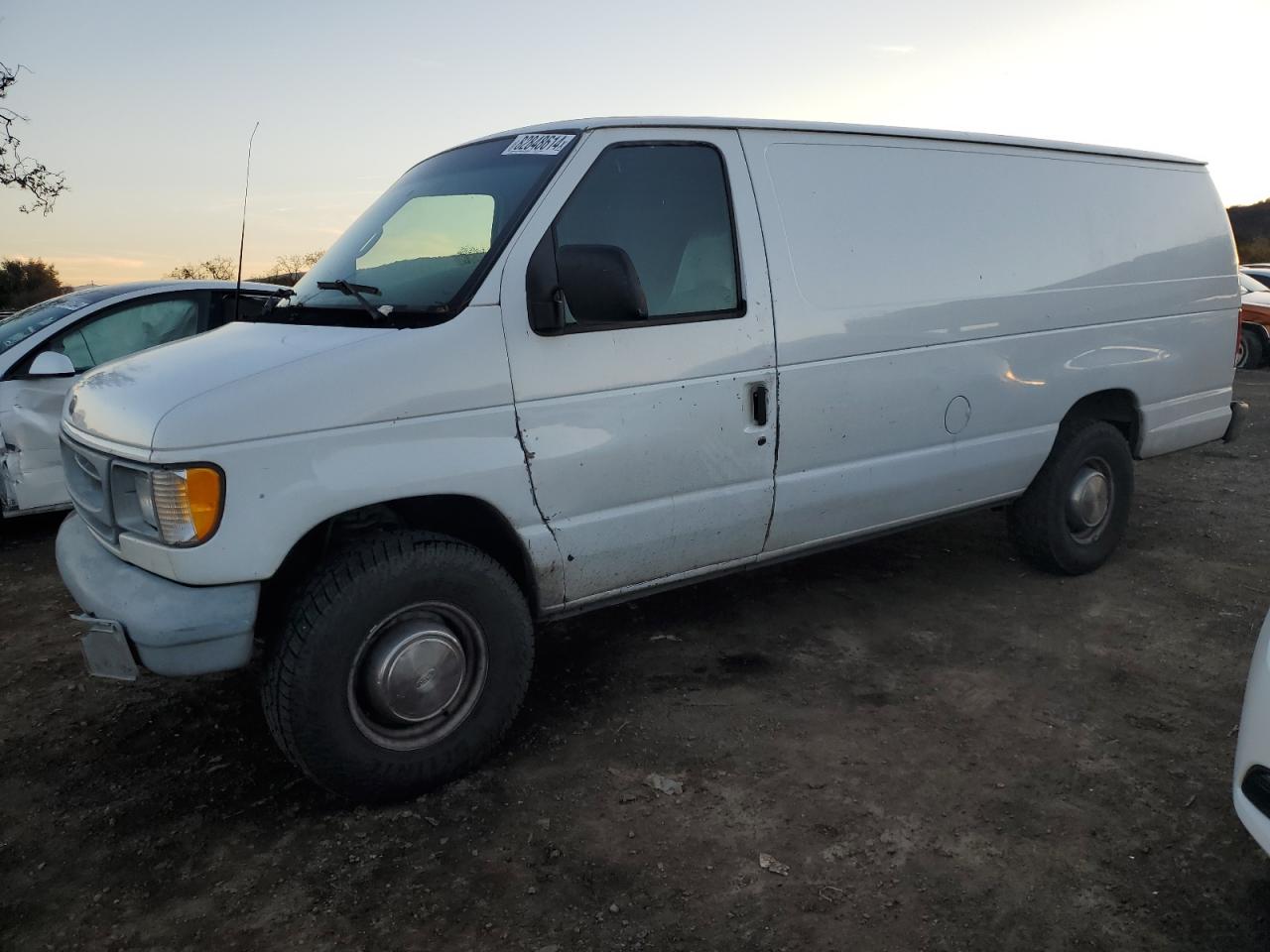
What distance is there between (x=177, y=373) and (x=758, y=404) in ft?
6.48

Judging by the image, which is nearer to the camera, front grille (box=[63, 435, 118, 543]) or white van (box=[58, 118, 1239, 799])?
white van (box=[58, 118, 1239, 799])

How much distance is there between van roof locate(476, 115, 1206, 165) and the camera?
3.32 metres

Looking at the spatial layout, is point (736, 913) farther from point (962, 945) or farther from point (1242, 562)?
point (1242, 562)

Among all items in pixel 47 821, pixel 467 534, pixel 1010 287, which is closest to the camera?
pixel 47 821

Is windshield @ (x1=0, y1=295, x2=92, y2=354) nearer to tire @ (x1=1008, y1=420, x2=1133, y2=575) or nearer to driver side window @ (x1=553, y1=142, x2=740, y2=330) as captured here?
driver side window @ (x1=553, y1=142, x2=740, y2=330)

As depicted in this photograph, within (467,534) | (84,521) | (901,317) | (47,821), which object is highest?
(901,317)

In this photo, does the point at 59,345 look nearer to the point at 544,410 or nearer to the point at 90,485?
the point at 90,485

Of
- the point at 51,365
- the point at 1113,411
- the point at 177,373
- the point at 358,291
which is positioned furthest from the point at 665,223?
the point at 51,365

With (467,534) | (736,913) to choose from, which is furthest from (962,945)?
(467,534)

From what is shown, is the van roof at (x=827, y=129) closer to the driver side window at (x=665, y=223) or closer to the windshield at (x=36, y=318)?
the driver side window at (x=665, y=223)

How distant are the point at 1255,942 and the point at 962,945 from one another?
28.7 inches

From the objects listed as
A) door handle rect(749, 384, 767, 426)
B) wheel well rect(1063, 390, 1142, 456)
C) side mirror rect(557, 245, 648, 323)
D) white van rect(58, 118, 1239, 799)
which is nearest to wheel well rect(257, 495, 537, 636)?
white van rect(58, 118, 1239, 799)

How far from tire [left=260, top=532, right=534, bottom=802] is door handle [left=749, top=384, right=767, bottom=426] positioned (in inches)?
44.2

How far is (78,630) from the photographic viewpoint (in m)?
4.56
